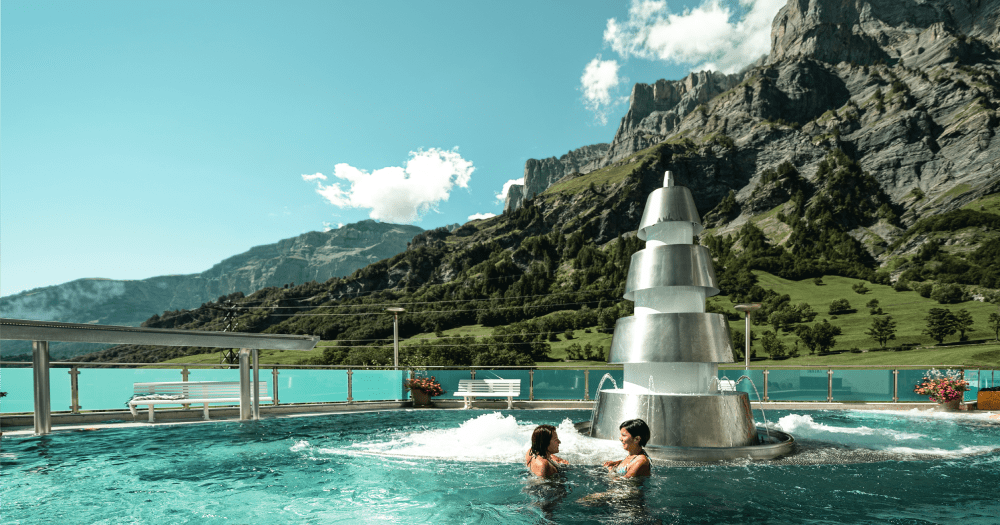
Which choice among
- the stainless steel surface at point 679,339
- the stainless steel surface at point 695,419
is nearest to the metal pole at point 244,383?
the stainless steel surface at point 679,339

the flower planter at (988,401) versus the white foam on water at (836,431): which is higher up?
the white foam on water at (836,431)

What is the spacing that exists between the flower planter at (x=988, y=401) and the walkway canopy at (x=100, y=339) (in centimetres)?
2049

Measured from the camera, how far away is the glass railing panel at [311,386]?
620 inches

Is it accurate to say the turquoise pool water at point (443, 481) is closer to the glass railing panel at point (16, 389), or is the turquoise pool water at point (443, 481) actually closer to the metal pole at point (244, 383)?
the metal pole at point (244, 383)

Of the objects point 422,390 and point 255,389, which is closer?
point 255,389

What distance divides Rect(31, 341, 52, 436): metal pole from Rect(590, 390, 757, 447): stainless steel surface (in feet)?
36.5

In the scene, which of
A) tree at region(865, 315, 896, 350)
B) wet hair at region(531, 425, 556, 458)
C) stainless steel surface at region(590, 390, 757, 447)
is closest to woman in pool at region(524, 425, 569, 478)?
wet hair at region(531, 425, 556, 458)

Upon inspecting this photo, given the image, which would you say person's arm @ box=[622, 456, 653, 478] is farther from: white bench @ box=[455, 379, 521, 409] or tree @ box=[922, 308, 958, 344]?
tree @ box=[922, 308, 958, 344]

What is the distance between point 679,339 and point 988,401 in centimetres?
1357

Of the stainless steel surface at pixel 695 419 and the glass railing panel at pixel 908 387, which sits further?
the glass railing panel at pixel 908 387

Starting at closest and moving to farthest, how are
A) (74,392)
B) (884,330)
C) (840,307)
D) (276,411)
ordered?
(74,392) → (276,411) → (884,330) → (840,307)

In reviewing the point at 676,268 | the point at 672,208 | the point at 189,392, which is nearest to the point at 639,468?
the point at 676,268

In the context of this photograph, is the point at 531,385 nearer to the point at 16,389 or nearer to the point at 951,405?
the point at 951,405

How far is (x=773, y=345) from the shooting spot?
96.1m
